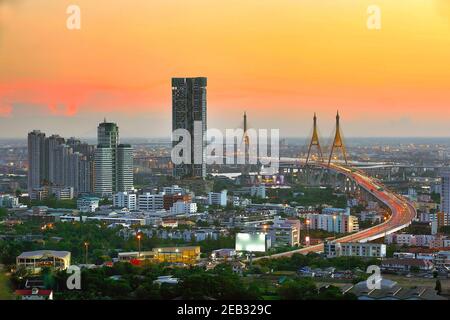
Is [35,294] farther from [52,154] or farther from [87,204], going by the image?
[52,154]

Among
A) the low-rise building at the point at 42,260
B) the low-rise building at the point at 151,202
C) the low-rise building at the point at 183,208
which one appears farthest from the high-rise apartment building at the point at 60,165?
the low-rise building at the point at 42,260

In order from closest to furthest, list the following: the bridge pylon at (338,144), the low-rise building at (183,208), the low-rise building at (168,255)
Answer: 1. the low-rise building at (168,255)
2. the bridge pylon at (338,144)
3. the low-rise building at (183,208)

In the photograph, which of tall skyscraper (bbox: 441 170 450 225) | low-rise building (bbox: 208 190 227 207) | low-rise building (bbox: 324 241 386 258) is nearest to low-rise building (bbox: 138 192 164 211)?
low-rise building (bbox: 208 190 227 207)

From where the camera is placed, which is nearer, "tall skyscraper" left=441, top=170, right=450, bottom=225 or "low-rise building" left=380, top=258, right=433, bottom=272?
"low-rise building" left=380, top=258, right=433, bottom=272

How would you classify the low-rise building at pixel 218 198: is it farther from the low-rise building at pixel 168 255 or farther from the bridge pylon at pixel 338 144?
the low-rise building at pixel 168 255

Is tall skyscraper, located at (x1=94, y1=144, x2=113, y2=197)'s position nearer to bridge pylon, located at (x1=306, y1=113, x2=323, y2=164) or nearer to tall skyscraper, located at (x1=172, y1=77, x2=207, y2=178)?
tall skyscraper, located at (x1=172, y1=77, x2=207, y2=178)
